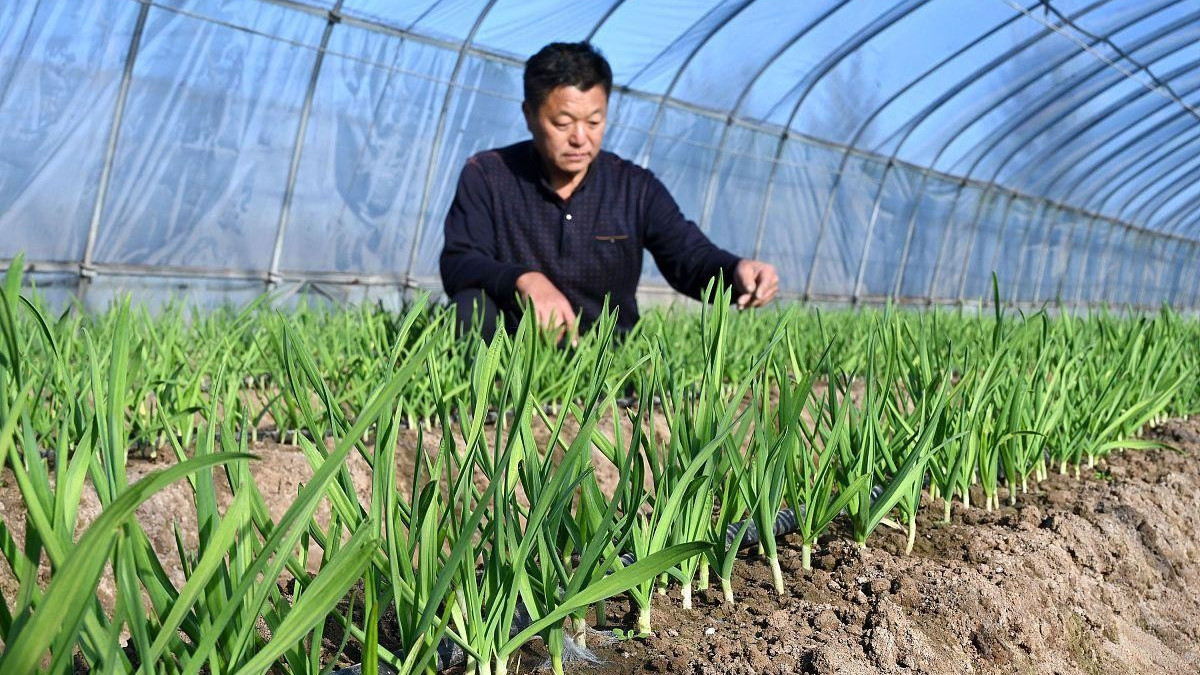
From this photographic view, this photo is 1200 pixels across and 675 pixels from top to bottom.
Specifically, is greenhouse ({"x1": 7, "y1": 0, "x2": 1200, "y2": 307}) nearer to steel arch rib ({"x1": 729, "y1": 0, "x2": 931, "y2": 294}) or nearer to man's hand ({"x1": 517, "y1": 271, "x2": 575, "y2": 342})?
steel arch rib ({"x1": 729, "y1": 0, "x2": 931, "y2": 294})

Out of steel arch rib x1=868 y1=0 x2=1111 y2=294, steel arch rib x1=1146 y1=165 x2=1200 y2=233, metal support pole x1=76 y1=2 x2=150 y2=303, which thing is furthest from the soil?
steel arch rib x1=1146 y1=165 x2=1200 y2=233

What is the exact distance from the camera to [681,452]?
3.20ft

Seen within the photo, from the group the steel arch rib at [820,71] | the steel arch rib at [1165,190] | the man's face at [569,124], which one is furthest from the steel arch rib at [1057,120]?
the man's face at [569,124]

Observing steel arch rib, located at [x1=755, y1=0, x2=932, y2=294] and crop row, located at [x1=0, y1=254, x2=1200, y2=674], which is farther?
steel arch rib, located at [x1=755, y1=0, x2=932, y2=294]

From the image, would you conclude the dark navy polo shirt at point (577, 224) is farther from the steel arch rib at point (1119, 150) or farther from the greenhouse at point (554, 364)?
the steel arch rib at point (1119, 150)

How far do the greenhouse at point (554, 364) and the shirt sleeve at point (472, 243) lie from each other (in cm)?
1

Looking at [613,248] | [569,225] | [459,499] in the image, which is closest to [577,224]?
[569,225]

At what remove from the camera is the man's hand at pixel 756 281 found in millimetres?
2076

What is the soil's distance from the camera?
83cm

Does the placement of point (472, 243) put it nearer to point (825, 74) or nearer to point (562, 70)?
point (562, 70)

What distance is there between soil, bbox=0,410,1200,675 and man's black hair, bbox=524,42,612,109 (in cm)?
148

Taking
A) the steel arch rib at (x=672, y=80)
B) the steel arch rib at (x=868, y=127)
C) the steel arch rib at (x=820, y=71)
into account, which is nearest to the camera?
the steel arch rib at (x=672, y=80)

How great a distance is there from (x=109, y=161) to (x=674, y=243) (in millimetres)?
2988

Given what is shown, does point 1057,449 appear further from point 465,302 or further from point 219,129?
point 219,129
